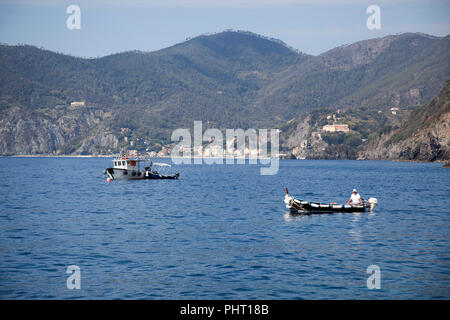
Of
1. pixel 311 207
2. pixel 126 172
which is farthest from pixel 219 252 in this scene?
pixel 126 172

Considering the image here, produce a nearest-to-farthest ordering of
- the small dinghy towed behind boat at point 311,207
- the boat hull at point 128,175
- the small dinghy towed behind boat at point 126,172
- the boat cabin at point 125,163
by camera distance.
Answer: the small dinghy towed behind boat at point 311,207 → the boat hull at point 128,175 → the small dinghy towed behind boat at point 126,172 → the boat cabin at point 125,163

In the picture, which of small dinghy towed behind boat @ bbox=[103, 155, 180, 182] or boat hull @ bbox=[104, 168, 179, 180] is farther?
small dinghy towed behind boat @ bbox=[103, 155, 180, 182]

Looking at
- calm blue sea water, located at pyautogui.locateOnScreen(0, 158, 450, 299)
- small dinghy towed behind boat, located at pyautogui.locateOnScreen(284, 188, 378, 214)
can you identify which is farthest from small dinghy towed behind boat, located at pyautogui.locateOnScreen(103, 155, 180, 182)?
small dinghy towed behind boat, located at pyautogui.locateOnScreen(284, 188, 378, 214)

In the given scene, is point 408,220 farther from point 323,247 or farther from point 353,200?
point 323,247

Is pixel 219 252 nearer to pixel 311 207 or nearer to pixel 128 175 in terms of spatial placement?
pixel 311 207

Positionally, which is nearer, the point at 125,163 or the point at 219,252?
the point at 219,252

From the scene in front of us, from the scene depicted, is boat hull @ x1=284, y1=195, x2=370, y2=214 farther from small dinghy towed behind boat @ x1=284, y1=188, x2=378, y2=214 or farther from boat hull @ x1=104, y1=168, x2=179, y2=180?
boat hull @ x1=104, y1=168, x2=179, y2=180

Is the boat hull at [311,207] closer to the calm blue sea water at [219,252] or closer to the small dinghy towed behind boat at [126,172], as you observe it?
the calm blue sea water at [219,252]

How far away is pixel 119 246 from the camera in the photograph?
4525cm

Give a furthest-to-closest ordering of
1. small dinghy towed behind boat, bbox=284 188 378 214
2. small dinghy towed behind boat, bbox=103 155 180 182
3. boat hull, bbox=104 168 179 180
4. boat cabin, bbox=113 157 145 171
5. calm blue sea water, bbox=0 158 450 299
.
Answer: boat cabin, bbox=113 157 145 171 < small dinghy towed behind boat, bbox=103 155 180 182 < boat hull, bbox=104 168 179 180 < small dinghy towed behind boat, bbox=284 188 378 214 < calm blue sea water, bbox=0 158 450 299

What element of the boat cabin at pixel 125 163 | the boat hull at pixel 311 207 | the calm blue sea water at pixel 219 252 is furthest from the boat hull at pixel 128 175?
the boat hull at pixel 311 207

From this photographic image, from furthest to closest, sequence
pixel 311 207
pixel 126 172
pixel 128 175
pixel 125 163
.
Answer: pixel 125 163 < pixel 128 175 < pixel 126 172 < pixel 311 207
